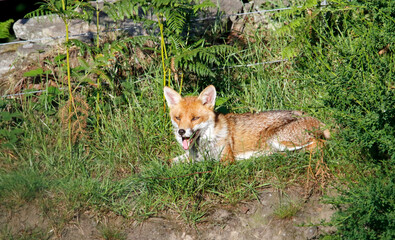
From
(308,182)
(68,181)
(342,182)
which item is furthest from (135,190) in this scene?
(342,182)

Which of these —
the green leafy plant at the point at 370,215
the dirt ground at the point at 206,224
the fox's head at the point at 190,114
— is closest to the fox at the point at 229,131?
the fox's head at the point at 190,114

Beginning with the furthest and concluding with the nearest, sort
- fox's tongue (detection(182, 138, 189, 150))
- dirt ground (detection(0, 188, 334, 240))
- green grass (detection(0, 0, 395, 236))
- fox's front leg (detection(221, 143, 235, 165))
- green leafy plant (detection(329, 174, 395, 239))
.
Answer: fox's tongue (detection(182, 138, 189, 150)) < fox's front leg (detection(221, 143, 235, 165)) < dirt ground (detection(0, 188, 334, 240)) < green grass (detection(0, 0, 395, 236)) < green leafy plant (detection(329, 174, 395, 239))

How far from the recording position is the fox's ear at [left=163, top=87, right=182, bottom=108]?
542 centimetres

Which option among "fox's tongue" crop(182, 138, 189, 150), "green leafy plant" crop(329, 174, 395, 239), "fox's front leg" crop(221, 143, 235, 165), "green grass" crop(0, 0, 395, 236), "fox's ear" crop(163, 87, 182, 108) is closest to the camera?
"green leafy plant" crop(329, 174, 395, 239)

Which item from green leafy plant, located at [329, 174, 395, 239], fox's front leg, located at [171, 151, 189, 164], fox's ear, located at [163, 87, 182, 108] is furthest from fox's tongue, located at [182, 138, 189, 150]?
green leafy plant, located at [329, 174, 395, 239]

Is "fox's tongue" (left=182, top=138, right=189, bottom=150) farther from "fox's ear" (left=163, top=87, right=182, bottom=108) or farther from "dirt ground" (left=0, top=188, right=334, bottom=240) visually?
"dirt ground" (left=0, top=188, right=334, bottom=240)

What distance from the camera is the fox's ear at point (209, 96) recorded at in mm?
5426

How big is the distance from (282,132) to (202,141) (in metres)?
1.07

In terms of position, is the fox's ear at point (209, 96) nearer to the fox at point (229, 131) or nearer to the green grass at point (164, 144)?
the fox at point (229, 131)

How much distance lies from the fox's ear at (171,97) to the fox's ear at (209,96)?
1.02 feet

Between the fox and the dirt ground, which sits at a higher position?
the fox

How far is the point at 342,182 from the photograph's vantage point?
444 centimetres

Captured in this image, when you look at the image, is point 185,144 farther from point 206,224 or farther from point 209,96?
point 206,224

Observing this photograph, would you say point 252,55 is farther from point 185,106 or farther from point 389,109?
point 389,109
